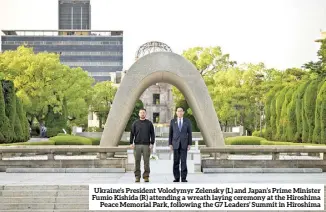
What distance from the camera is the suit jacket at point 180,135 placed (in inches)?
547

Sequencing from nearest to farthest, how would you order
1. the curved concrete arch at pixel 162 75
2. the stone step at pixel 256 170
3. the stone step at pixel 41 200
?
the stone step at pixel 41 200, the stone step at pixel 256 170, the curved concrete arch at pixel 162 75

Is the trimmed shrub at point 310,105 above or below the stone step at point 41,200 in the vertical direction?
above

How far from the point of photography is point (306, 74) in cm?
5472

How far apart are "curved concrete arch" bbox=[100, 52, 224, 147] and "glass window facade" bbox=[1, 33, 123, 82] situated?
112m

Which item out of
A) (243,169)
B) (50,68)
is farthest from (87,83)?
(243,169)

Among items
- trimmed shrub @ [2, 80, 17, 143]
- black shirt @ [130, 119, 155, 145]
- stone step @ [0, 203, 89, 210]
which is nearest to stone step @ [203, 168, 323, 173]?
black shirt @ [130, 119, 155, 145]

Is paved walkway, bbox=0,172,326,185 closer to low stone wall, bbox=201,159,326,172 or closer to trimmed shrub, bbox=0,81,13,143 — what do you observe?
low stone wall, bbox=201,159,326,172

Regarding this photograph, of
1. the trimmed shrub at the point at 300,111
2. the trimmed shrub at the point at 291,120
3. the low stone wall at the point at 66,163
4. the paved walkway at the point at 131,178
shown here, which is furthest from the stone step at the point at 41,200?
the trimmed shrub at the point at 291,120

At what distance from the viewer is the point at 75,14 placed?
179m

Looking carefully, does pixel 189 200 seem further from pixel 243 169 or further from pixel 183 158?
pixel 243 169

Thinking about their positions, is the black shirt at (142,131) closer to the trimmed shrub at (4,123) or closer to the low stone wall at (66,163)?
the low stone wall at (66,163)
